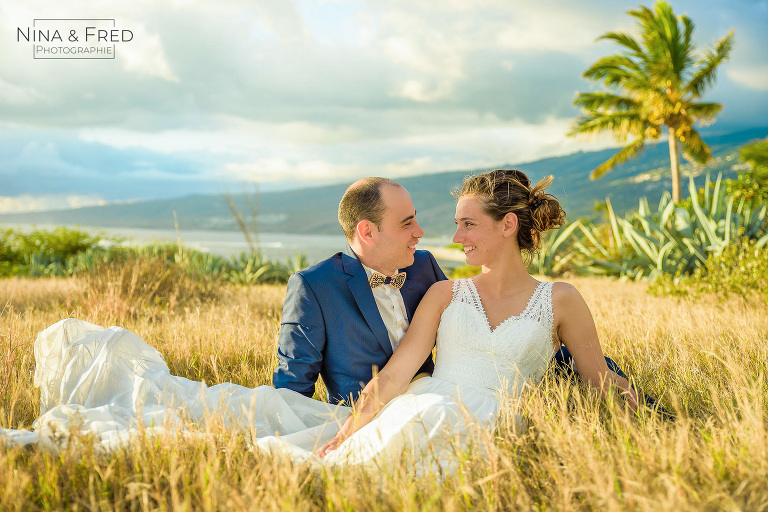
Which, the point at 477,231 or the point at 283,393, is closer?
the point at 283,393

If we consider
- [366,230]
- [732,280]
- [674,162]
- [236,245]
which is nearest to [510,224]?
[366,230]

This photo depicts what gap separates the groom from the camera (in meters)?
3.20

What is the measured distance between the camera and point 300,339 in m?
3.21

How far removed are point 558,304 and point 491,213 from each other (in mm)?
649

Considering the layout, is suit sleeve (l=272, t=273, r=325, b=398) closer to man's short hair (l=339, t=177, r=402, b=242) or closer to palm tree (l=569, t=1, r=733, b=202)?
man's short hair (l=339, t=177, r=402, b=242)

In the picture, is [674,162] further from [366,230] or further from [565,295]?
[366,230]

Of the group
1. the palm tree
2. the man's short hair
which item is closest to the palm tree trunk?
the palm tree

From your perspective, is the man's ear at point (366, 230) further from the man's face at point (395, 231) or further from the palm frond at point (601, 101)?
the palm frond at point (601, 101)

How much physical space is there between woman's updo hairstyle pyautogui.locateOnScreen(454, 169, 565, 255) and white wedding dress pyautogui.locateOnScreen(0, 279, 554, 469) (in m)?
0.34

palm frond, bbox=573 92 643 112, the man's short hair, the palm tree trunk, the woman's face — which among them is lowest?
the woman's face

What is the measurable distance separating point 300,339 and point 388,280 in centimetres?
61

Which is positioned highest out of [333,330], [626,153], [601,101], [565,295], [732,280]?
[601,101]

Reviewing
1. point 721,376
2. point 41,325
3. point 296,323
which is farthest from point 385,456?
point 41,325

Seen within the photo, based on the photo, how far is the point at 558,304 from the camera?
327cm
